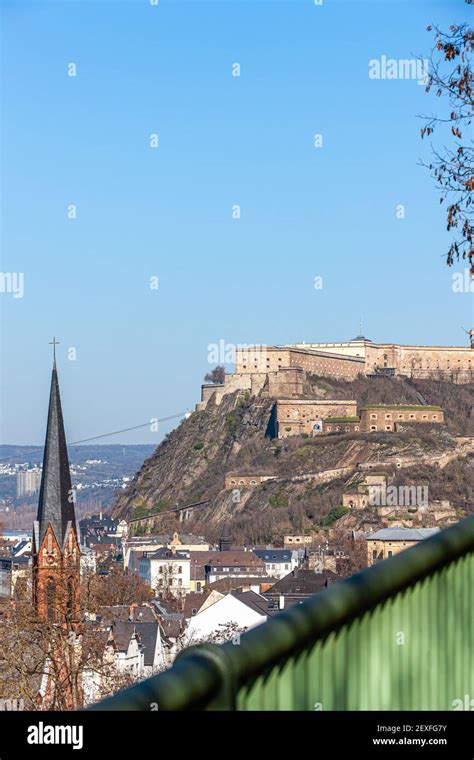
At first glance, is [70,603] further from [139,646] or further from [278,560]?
[278,560]

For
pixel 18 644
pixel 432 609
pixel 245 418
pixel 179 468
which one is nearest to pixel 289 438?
pixel 245 418

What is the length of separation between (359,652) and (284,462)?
115m

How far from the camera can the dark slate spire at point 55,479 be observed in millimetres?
38219

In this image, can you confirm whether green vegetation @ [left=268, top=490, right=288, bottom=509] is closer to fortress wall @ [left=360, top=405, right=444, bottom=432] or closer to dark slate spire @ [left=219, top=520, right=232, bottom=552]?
dark slate spire @ [left=219, top=520, right=232, bottom=552]

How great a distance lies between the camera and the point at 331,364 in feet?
434

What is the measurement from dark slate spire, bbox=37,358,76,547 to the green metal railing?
34000mm

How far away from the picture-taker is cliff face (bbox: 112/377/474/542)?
354 ft

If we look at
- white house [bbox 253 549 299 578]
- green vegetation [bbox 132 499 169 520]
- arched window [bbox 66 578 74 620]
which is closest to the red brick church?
arched window [bbox 66 578 74 620]

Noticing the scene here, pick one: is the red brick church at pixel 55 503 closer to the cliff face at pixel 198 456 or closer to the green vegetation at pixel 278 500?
the green vegetation at pixel 278 500

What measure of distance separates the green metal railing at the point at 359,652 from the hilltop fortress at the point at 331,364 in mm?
119176

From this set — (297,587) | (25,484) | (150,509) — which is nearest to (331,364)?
(150,509)

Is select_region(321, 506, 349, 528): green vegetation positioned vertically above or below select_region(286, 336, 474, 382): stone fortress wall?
below
